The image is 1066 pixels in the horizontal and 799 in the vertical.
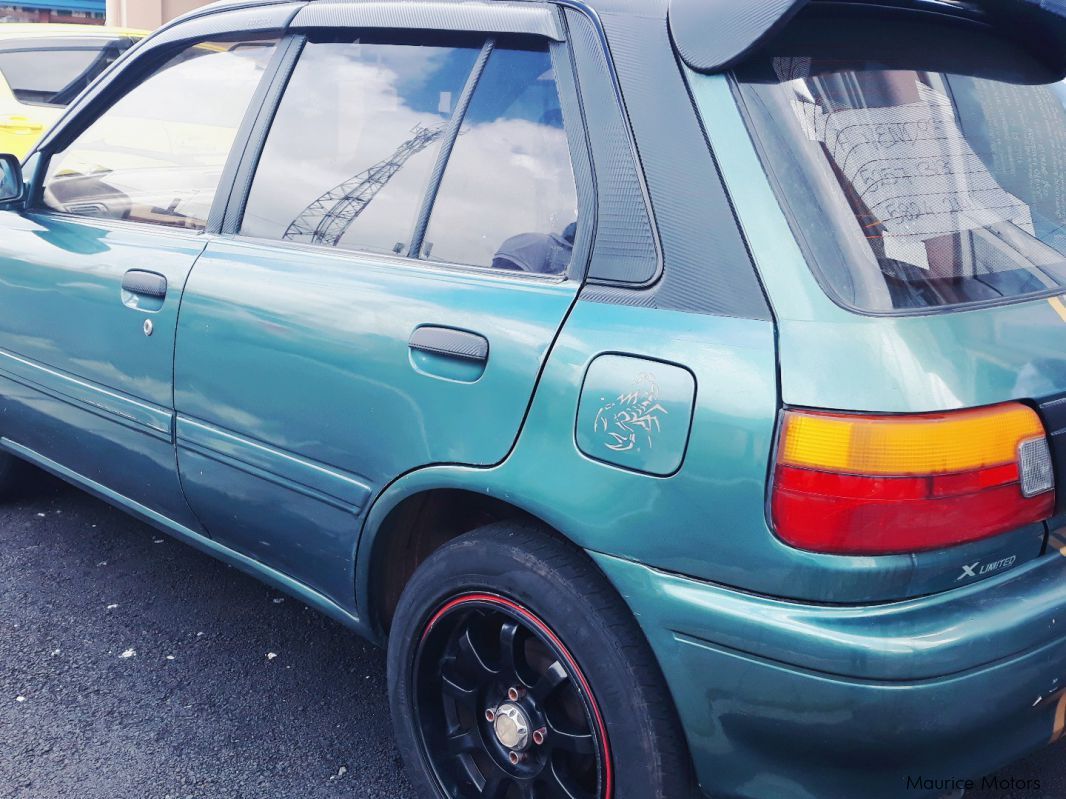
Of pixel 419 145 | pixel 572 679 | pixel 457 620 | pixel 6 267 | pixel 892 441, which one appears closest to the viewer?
pixel 892 441

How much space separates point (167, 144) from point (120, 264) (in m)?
0.42

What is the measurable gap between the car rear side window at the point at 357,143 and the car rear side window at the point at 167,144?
189 millimetres

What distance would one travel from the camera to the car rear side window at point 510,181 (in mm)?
2008

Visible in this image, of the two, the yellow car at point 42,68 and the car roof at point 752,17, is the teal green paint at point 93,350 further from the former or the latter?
the yellow car at point 42,68

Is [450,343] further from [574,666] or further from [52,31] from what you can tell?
[52,31]

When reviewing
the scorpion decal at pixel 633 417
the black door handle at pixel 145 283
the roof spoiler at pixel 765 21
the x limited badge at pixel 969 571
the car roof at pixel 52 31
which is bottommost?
the x limited badge at pixel 969 571

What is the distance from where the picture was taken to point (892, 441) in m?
1.58

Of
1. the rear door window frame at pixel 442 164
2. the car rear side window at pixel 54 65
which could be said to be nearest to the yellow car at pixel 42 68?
the car rear side window at pixel 54 65

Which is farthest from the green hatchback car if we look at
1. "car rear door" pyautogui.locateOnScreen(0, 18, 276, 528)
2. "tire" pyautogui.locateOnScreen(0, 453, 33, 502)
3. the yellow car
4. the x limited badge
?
the yellow car

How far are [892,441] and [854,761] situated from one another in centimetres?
51

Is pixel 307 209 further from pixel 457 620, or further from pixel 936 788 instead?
pixel 936 788

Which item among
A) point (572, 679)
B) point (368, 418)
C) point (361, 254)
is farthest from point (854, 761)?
point (361, 254)

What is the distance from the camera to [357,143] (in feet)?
7.98

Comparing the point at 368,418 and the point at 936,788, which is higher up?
the point at 368,418
